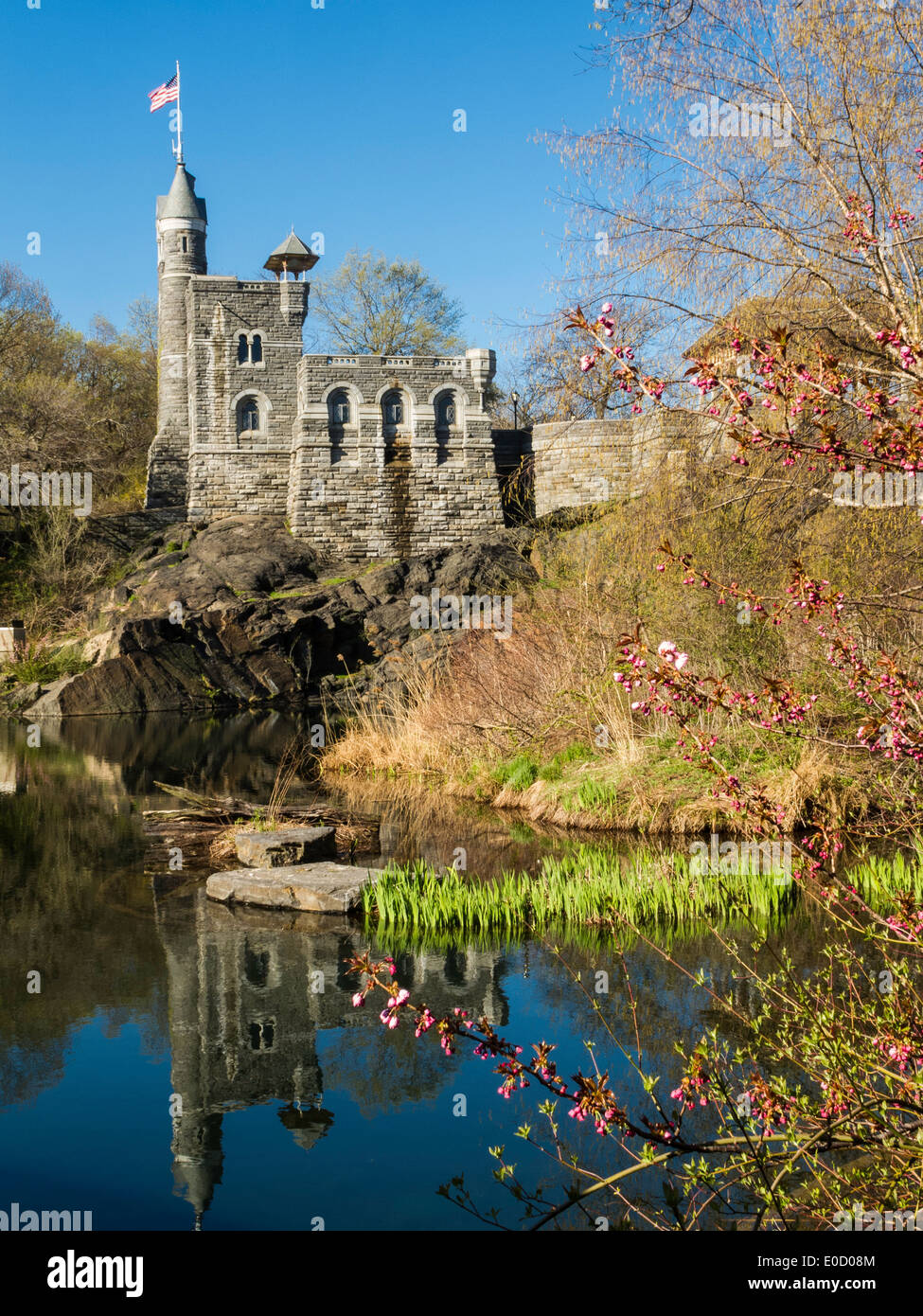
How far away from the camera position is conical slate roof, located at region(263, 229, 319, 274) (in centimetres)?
3819

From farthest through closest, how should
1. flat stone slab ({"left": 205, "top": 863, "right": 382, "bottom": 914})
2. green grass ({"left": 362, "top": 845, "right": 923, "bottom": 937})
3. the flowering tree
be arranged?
flat stone slab ({"left": 205, "top": 863, "right": 382, "bottom": 914})
green grass ({"left": 362, "top": 845, "right": 923, "bottom": 937})
the flowering tree

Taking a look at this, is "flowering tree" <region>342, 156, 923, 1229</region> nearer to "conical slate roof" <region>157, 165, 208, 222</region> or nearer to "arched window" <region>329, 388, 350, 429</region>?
"arched window" <region>329, 388, 350, 429</region>

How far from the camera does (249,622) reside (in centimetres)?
2917

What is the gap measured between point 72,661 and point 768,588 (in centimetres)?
2179

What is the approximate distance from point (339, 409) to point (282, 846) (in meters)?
28.9

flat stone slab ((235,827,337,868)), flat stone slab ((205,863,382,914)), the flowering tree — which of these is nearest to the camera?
the flowering tree

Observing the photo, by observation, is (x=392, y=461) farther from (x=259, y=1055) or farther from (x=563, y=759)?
(x=259, y=1055)

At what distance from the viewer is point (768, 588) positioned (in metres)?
10.8

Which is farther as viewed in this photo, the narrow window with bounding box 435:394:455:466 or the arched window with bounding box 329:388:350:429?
the narrow window with bounding box 435:394:455:466

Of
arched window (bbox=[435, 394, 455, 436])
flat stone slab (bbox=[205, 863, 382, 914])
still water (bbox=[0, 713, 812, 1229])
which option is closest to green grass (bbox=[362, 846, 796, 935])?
flat stone slab (bbox=[205, 863, 382, 914])

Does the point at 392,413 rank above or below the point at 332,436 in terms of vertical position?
above

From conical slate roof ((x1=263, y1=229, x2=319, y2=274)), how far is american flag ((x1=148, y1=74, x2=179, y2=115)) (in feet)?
17.6

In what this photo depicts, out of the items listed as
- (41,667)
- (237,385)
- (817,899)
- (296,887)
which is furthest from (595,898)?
(237,385)
